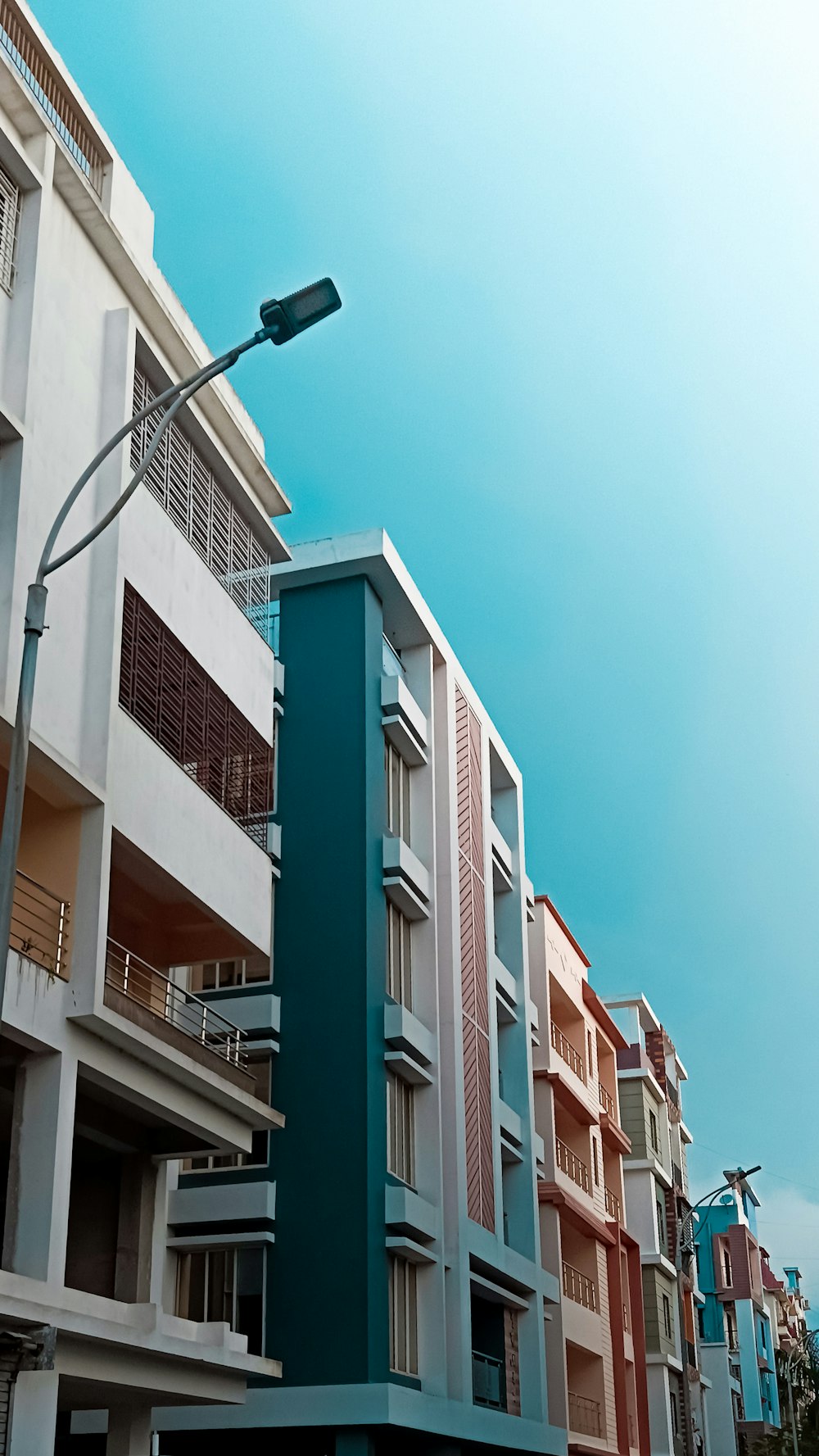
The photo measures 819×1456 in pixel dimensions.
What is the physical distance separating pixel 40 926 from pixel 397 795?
1826 centimetres

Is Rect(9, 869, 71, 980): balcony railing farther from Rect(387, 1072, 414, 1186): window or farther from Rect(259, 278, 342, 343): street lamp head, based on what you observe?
Rect(387, 1072, 414, 1186): window

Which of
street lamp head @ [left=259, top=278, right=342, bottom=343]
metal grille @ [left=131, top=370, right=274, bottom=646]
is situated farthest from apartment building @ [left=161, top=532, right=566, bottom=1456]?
street lamp head @ [left=259, top=278, right=342, bottom=343]

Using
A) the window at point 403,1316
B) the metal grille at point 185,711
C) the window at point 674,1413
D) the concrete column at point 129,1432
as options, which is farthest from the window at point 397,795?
the window at point 674,1413

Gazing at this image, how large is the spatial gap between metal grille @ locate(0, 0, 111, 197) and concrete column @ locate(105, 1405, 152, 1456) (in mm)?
16509

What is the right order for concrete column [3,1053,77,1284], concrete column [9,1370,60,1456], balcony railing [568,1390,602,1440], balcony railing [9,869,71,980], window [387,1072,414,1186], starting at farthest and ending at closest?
balcony railing [568,1390,602,1440] → window [387,1072,414,1186] → balcony railing [9,869,71,980] → concrete column [3,1053,77,1284] → concrete column [9,1370,60,1456]

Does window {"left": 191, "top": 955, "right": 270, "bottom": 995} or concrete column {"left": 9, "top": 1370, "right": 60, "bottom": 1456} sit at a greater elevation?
window {"left": 191, "top": 955, "right": 270, "bottom": 995}

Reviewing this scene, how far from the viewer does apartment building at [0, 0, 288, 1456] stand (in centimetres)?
1736

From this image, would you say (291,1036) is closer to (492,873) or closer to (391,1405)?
(391,1405)

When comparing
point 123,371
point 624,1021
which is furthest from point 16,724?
point 624,1021

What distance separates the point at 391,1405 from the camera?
28.1 m

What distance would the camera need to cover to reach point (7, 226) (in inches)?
750

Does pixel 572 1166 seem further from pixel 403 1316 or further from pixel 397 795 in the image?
pixel 403 1316

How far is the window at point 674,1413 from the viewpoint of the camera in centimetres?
5622

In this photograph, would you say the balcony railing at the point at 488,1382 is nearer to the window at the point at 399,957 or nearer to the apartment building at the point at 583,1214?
the apartment building at the point at 583,1214
